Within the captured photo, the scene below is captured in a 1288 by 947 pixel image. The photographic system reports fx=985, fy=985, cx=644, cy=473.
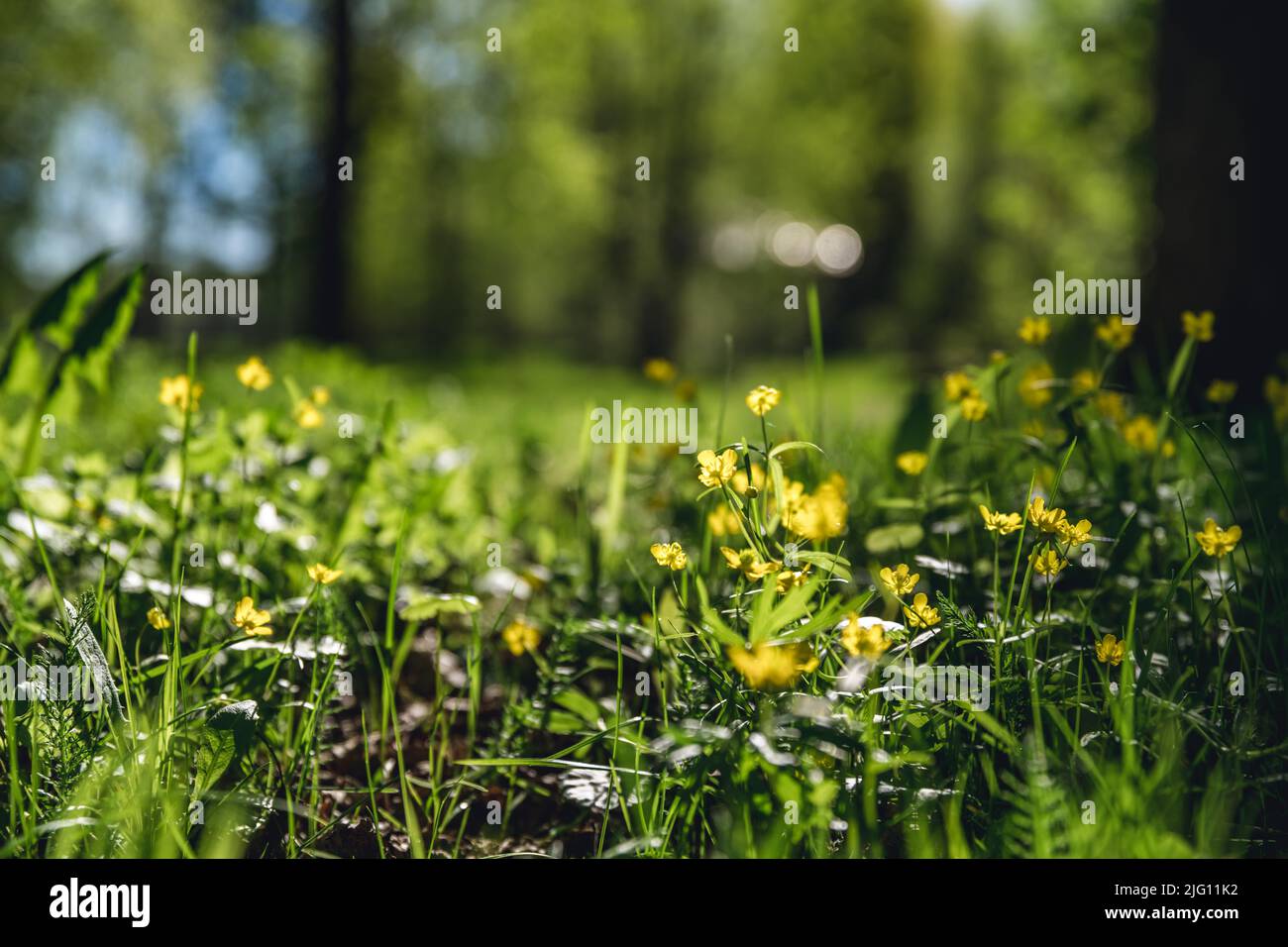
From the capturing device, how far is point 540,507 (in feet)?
10.5

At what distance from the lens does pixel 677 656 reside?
4.66ft

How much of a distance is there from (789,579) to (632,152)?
18.9 m

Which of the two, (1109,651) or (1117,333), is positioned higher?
(1117,333)

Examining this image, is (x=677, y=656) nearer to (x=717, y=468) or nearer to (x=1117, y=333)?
(x=717, y=468)

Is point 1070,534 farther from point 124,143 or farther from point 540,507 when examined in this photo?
point 124,143

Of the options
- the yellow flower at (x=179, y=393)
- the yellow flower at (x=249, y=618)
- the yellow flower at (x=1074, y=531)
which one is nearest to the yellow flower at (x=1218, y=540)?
the yellow flower at (x=1074, y=531)

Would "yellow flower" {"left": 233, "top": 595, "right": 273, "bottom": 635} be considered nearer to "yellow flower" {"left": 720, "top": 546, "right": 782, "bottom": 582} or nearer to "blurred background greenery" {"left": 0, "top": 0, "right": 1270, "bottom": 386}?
"yellow flower" {"left": 720, "top": 546, "right": 782, "bottom": 582}

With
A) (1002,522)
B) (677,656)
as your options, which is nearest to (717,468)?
(677,656)

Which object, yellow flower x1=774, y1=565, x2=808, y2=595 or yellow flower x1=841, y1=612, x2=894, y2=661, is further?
yellow flower x1=774, y1=565, x2=808, y2=595

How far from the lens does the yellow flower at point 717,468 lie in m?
1.39

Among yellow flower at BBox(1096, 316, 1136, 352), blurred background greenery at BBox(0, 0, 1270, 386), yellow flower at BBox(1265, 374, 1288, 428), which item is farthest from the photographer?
blurred background greenery at BBox(0, 0, 1270, 386)

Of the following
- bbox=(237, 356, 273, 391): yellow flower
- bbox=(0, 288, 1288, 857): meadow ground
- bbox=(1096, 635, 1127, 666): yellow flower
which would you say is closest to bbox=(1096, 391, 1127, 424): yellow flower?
bbox=(0, 288, 1288, 857): meadow ground

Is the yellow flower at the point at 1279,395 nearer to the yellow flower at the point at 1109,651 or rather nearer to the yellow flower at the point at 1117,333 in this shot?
the yellow flower at the point at 1117,333

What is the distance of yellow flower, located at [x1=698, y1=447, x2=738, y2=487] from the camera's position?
1.39 m
